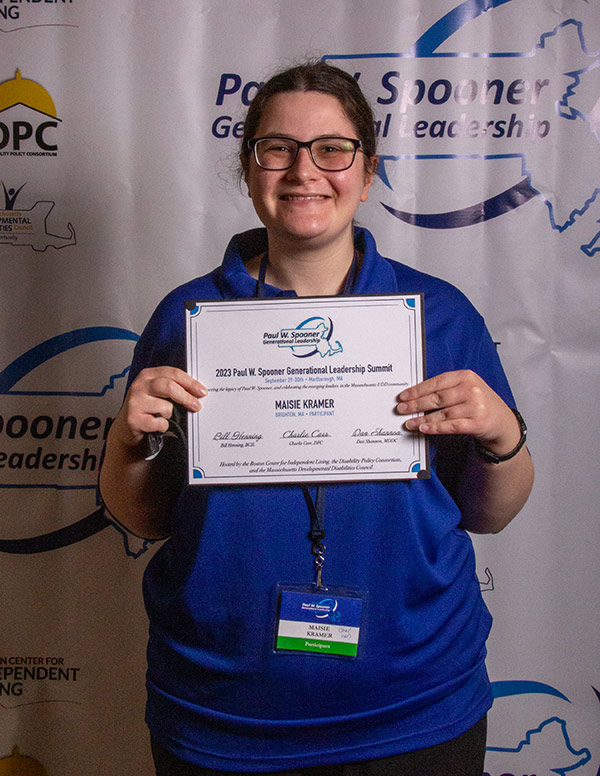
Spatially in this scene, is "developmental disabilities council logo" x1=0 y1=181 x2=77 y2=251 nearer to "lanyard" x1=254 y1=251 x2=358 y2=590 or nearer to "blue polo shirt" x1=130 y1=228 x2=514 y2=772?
"blue polo shirt" x1=130 y1=228 x2=514 y2=772

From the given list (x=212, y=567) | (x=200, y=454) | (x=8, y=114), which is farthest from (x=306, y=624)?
(x=8, y=114)

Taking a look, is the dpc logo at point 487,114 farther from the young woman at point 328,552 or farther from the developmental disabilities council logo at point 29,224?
the developmental disabilities council logo at point 29,224

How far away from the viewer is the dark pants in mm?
1188

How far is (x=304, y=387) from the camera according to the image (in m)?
1.22

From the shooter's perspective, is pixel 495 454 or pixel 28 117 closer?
pixel 495 454

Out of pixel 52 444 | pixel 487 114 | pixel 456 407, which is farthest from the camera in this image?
pixel 52 444

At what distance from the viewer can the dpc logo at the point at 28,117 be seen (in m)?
2.36

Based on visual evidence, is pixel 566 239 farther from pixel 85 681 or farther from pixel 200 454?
pixel 85 681

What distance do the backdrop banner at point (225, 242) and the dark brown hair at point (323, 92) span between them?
97 cm

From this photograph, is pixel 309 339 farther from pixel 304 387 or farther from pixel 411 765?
pixel 411 765

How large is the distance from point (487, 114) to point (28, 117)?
5.37 ft

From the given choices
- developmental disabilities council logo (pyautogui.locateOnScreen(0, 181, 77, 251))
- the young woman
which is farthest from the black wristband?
developmental disabilities council logo (pyautogui.locateOnScreen(0, 181, 77, 251))

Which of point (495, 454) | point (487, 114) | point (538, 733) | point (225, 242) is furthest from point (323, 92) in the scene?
point (538, 733)

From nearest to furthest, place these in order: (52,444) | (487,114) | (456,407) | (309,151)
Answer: (456,407)
(309,151)
(487,114)
(52,444)
